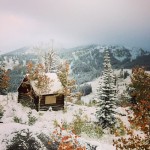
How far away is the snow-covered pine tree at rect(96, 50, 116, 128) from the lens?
2842 centimetres

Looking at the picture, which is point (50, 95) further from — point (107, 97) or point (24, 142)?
point (24, 142)

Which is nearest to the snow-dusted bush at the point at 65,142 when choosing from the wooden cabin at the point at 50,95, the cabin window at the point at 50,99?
the wooden cabin at the point at 50,95

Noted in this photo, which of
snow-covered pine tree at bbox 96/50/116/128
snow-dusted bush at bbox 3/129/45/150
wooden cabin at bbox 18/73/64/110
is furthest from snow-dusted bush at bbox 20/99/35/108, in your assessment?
snow-dusted bush at bbox 3/129/45/150

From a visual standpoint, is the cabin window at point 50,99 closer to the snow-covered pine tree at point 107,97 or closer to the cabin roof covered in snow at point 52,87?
the cabin roof covered in snow at point 52,87

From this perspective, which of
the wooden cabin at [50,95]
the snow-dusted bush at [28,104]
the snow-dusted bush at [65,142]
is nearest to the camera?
the snow-dusted bush at [65,142]

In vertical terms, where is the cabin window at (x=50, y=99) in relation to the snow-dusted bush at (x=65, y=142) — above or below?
below

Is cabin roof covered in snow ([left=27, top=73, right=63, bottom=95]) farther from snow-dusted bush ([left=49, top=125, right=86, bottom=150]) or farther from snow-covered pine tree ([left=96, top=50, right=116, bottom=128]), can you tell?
snow-dusted bush ([left=49, top=125, right=86, bottom=150])

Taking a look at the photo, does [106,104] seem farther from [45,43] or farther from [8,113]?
[45,43]

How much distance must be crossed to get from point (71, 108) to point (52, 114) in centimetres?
485

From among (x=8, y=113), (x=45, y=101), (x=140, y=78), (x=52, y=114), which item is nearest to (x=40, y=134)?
(x=8, y=113)

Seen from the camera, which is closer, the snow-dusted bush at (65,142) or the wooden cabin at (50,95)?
the snow-dusted bush at (65,142)

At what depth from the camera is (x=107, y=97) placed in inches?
1127

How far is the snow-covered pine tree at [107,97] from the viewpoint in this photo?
28422 mm

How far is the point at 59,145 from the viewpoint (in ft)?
46.8
